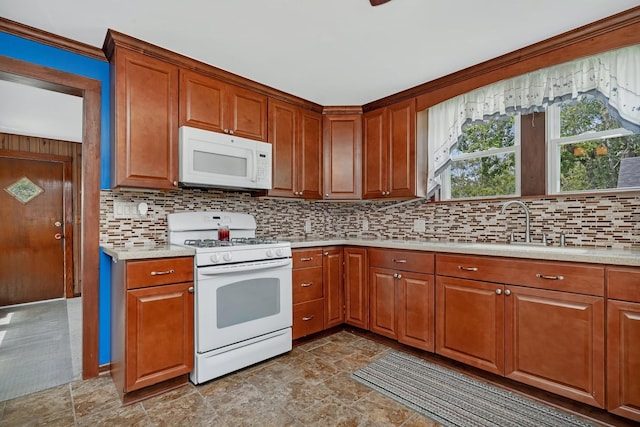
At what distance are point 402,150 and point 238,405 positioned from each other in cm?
238

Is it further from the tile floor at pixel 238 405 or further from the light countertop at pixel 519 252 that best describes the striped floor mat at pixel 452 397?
the light countertop at pixel 519 252

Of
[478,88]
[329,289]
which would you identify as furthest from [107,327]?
[478,88]

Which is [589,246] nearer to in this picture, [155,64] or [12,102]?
[155,64]

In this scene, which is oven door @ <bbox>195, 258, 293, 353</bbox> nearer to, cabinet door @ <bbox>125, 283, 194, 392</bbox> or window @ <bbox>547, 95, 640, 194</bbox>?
cabinet door @ <bbox>125, 283, 194, 392</bbox>

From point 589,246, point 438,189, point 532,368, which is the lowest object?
point 532,368

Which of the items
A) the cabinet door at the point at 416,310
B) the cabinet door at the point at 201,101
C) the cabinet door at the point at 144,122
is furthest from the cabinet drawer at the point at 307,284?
the cabinet door at the point at 201,101

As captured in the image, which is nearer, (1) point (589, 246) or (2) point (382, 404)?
(2) point (382, 404)

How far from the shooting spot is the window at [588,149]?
7.01 feet

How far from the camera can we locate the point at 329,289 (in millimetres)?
2988

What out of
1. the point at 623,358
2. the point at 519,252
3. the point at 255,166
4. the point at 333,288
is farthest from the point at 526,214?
the point at 255,166

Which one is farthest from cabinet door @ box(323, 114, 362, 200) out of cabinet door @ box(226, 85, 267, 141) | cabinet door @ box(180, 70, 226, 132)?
cabinet door @ box(180, 70, 226, 132)

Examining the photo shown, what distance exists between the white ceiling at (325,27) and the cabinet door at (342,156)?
30.5 inches

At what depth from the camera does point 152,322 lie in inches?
77.1

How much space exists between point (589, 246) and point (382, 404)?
1.70 m
